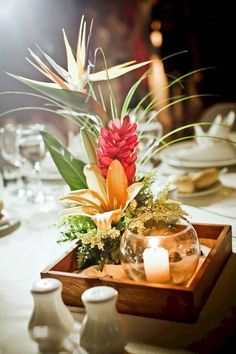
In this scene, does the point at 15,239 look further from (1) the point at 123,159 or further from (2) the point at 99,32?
(2) the point at 99,32

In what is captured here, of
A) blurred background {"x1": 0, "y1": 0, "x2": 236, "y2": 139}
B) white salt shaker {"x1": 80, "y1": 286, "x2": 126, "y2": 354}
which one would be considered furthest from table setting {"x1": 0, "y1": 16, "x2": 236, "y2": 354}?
blurred background {"x1": 0, "y1": 0, "x2": 236, "y2": 139}

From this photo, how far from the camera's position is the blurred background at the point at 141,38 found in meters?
3.87

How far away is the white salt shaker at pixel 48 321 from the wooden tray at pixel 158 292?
14 centimetres

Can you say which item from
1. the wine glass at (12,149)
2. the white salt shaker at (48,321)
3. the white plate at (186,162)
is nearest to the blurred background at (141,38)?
the white plate at (186,162)

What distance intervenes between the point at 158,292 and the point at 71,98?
413 millimetres

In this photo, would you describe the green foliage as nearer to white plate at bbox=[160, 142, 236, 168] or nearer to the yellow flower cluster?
the yellow flower cluster

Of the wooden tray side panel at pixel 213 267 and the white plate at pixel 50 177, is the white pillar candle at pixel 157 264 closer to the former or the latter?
the wooden tray side panel at pixel 213 267

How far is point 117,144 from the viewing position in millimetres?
992

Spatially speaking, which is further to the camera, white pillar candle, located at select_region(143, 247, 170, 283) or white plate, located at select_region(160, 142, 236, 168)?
white plate, located at select_region(160, 142, 236, 168)

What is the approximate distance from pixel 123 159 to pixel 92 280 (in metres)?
0.25

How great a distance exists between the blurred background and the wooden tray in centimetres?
284

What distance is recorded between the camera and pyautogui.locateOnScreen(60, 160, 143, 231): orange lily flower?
3.22ft

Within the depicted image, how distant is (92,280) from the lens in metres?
0.91

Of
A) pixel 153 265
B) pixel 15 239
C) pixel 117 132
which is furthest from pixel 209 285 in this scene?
pixel 15 239
